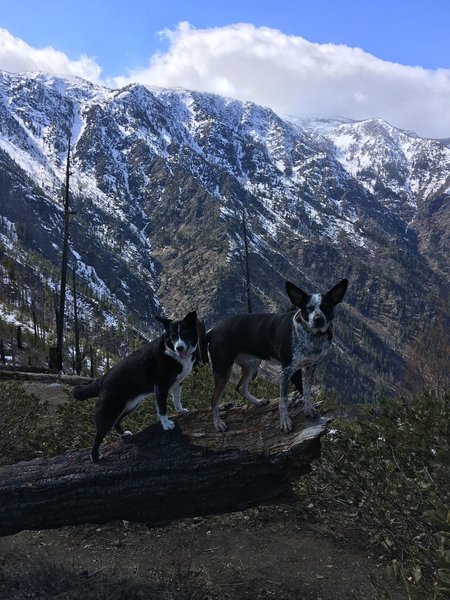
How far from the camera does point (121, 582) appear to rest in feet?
18.2

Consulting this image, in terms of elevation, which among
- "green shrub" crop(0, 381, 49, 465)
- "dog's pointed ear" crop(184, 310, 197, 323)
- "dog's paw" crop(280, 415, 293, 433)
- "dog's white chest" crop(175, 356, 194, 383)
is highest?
"dog's pointed ear" crop(184, 310, 197, 323)

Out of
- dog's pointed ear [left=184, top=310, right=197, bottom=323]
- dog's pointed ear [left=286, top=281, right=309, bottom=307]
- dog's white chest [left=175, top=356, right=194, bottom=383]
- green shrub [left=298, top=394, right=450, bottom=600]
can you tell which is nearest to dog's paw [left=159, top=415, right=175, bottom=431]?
dog's white chest [left=175, top=356, right=194, bottom=383]

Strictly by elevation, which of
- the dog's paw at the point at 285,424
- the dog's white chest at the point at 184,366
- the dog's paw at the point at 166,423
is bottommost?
the dog's paw at the point at 166,423

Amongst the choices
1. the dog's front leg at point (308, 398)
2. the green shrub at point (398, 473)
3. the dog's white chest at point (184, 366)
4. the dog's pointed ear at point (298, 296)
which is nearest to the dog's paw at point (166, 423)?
the dog's white chest at point (184, 366)

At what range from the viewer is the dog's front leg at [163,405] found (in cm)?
671

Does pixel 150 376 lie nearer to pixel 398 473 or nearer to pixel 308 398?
pixel 308 398

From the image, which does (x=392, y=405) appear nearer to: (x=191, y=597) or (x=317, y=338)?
(x=317, y=338)

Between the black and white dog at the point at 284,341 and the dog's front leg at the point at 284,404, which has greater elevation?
the black and white dog at the point at 284,341

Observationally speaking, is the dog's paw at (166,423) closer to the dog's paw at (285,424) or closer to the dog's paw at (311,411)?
the dog's paw at (285,424)

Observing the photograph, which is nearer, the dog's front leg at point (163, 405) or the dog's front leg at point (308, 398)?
the dog's front leg at point (308, 398)

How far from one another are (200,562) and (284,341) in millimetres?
3057

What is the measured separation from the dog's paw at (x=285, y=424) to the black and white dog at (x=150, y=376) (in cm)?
136

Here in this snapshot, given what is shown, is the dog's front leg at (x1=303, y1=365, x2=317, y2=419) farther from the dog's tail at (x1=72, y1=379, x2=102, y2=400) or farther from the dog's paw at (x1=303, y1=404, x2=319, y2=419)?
the dog's tail at (x1=72, y1=379, x2=102, y2=400)

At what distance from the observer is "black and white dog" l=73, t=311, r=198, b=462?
22.0 ft
